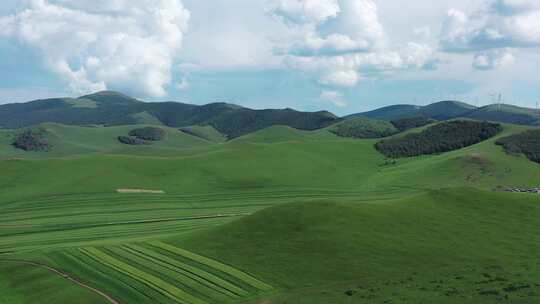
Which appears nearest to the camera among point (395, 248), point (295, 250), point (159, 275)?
point (159, 275)

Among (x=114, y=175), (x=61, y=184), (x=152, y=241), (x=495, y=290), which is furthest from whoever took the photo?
(x=114, y=175)

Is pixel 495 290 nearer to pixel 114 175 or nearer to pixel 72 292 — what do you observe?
pixel 72 292

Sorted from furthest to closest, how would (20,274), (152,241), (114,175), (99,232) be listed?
1. (114,175)
2. (99,232)
3. (152,241)
4. (20,274)

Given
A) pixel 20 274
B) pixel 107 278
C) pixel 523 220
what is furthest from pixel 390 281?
pixel 20 274

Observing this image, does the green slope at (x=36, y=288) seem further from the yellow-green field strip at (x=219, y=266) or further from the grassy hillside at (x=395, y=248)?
the grassy hillside at (x=395, y=248)

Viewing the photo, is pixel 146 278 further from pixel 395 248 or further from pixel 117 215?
pixel 117 215

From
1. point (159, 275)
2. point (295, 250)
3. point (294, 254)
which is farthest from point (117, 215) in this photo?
point (294, 254)
